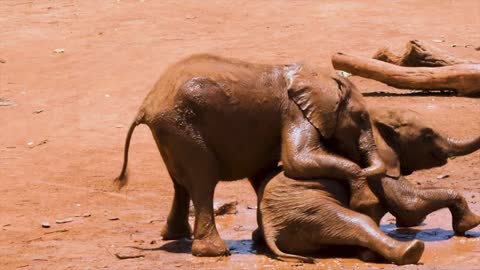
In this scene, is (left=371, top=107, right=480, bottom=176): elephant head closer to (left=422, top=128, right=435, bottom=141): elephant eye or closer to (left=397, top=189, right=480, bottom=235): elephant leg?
(left=422, top=128, right=435, bottom=141): elephant eye

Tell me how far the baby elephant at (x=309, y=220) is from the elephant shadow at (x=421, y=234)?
0.94 m

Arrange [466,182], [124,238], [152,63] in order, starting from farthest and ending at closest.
Answer: 1. [152,63]
2. [466,182]
3. [124,238]

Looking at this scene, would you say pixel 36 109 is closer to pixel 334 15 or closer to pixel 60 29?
pixel 60 29

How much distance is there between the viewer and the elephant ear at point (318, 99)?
9000mm

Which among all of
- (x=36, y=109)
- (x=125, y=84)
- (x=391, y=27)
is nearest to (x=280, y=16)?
(x=391, y=27)

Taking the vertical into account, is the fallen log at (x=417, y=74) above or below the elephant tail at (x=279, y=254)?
below

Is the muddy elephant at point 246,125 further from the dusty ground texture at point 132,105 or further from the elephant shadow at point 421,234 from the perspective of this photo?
the elephant shadow at point 421,234

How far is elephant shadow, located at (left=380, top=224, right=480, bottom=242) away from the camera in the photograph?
9711 mm

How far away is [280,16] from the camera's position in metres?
21.1

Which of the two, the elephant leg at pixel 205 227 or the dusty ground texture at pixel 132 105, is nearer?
the elephant leg at pixel 205 227

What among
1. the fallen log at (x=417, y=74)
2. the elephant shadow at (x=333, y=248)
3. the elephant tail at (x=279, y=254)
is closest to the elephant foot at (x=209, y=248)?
the elephant shadow at (x=333, y=248)

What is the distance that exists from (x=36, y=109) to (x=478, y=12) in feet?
30.1

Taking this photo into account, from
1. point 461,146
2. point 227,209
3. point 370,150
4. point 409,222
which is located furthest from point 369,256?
point 227,209

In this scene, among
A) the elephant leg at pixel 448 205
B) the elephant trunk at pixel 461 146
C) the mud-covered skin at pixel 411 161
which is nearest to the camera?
the mud-covered skin at pixel 411 161
